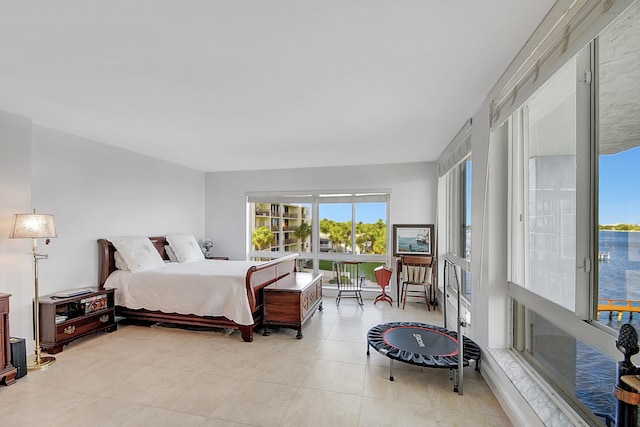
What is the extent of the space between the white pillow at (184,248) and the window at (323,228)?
1325mm

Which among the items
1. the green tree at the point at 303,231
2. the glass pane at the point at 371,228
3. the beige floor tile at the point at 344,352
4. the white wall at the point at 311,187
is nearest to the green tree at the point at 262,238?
the white wall at the point at 311,187

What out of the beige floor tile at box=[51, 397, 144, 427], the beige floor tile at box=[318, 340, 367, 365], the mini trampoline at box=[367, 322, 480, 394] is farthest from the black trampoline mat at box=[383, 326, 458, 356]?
the beige floor tile at box=[51, 397, 144, 427]

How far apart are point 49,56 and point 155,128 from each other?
148 centimetres

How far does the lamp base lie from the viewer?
2791 mm

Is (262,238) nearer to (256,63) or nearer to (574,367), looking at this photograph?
(256,63)

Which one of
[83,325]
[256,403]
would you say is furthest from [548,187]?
[83,325]

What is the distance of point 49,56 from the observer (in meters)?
1.93

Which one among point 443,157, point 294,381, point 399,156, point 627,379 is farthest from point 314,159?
point 627,379

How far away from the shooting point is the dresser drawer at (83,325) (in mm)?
3172

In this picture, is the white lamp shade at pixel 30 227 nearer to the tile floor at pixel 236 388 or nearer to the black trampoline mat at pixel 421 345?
the tile floor at pixel 236 388

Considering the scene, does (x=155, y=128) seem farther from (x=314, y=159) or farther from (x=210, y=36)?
(x=314, y=159)

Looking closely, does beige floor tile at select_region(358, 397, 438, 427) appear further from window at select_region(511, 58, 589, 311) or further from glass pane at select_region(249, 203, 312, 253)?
glass pane at select_region(249, 203, 312, 253)

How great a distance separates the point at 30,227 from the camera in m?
2.79

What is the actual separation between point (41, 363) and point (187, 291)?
1.43 meters
